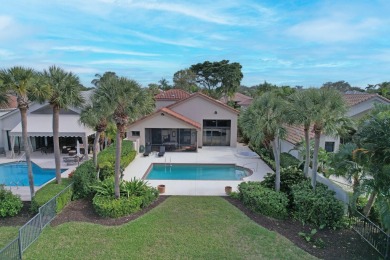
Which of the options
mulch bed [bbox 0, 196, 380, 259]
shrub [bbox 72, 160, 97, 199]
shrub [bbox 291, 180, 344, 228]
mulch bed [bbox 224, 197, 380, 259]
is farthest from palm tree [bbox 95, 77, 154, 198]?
shrub [bbox 291, 180, 344, 228]

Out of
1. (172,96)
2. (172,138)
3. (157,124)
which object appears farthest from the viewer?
(172,96)

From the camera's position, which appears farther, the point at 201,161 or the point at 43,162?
the point at 201,161

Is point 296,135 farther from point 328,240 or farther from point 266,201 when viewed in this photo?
point 328,240

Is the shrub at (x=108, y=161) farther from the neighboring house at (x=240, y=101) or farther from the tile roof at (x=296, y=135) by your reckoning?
the neighboring house at (x=240, y=101)

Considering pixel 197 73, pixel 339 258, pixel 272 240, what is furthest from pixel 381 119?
pixel 197 73

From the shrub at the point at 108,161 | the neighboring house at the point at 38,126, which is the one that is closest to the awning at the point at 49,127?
the neighboring house at the point at 38,126

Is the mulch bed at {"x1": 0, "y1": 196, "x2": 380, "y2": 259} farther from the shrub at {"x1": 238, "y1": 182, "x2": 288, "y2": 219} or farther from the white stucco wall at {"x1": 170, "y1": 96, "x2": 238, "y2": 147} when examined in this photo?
the white stucco wall at {"x1": 170, "y1": 96, "x2": 238, "y2": 147}

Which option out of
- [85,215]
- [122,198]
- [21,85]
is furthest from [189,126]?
[21,85]
